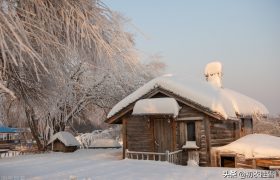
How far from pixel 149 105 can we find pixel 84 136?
1895 cm

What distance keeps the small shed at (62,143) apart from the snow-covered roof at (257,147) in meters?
14.1

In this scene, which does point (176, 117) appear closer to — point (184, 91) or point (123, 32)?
point (184, 91)

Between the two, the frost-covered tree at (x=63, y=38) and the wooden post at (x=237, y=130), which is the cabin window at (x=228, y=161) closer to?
the wooden post at (x=237, y=130)

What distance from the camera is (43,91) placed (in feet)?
29.1

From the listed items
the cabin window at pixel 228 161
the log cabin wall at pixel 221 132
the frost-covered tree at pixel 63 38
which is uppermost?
the frost-covered tree at pixel 63 38

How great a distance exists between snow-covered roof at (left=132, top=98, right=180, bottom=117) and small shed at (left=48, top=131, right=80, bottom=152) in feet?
36.5

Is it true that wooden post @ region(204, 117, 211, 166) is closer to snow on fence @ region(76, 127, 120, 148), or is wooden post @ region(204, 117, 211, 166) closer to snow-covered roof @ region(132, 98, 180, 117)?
snow-covered roof @ region(132, 98, 180, 117)

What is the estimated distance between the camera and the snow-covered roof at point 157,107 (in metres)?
15.4

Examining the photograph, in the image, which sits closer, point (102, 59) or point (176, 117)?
point (102, 59)

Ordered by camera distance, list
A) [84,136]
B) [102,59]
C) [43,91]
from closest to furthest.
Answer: [102,59] < [43,91] < [84,136]

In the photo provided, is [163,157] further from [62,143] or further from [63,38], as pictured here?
[62,143]

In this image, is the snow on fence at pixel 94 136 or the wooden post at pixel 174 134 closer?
the wooden post at pixel 174 134

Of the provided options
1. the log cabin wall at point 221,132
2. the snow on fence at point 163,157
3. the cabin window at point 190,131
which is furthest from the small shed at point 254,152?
the snow on fence at point 163,157

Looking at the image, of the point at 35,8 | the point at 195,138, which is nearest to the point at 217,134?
the point at 195,138
